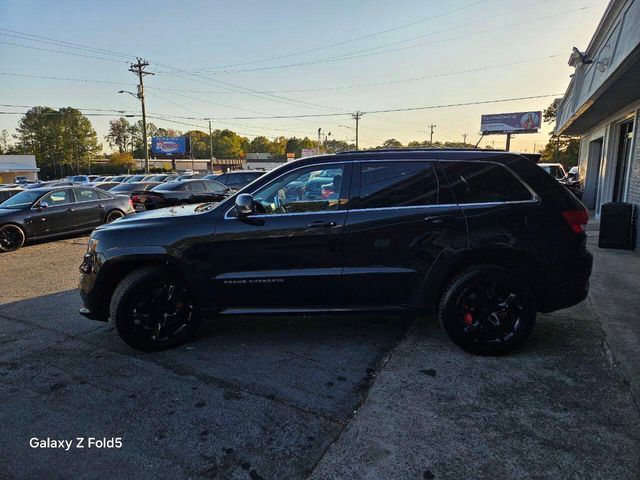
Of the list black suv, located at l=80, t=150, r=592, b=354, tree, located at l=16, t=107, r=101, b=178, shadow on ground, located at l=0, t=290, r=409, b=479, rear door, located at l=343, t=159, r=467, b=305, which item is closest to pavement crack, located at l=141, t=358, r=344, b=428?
shadow on ground, located at l=0, t=290, r=409, b=479

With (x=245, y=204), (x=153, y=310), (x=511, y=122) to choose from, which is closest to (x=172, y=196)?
(x=153, y=310)

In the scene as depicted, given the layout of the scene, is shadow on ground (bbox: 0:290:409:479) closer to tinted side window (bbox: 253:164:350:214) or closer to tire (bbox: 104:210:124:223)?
tinted side window (bbox: 253:164:350:214)

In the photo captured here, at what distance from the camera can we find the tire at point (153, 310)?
3689 millimetres

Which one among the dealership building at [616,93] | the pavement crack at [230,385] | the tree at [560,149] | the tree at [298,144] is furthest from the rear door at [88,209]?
the tree at [298,144]

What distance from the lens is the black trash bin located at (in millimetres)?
8086

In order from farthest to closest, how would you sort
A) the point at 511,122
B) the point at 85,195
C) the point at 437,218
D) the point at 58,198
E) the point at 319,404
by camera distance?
the point at 511,122 < the point at 85,195 < the point at 58,198 < the point at 437,218 < the point at 319,404

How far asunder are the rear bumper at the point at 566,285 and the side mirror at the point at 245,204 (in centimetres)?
270

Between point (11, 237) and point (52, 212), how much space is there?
112cm

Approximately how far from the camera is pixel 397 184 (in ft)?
12.0

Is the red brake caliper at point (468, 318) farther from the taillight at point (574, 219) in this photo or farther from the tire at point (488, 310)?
the taillight at point (574, 219)

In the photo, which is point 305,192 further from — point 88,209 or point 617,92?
point 88,209

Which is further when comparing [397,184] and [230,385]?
[397,184]

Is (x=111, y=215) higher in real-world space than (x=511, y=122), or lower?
lower

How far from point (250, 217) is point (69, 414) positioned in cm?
200
